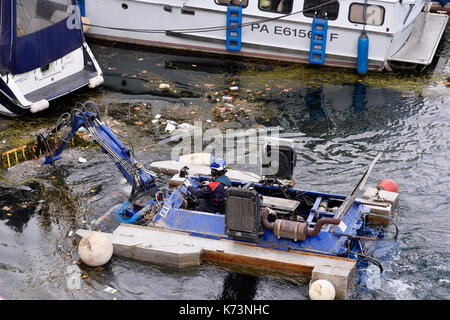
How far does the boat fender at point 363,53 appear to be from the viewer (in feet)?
58.5

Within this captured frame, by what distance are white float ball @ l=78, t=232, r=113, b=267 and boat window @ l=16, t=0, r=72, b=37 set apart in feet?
21.5

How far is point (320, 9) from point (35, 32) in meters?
7.49

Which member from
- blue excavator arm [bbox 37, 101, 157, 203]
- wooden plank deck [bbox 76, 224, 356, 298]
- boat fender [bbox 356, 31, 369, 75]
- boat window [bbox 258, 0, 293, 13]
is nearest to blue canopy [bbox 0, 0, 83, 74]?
blue excavator arm [bbox 37, 101, 157, 203]

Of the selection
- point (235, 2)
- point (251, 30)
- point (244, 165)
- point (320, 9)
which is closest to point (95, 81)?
point (235, 2)

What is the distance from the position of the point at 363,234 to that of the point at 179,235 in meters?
3.06

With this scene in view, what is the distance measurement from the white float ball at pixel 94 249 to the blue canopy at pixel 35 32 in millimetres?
6134

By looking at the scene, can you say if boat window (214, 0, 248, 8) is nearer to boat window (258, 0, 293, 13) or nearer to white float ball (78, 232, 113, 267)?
boat window (258, 0, 293, 13)

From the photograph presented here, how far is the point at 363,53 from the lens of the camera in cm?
1792

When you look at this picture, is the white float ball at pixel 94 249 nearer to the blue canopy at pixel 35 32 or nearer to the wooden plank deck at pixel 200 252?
the wooden plank deck at pixel 200 252

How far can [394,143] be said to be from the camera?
47.7 feet

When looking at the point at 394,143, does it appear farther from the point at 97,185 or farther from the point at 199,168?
the point at 97,185

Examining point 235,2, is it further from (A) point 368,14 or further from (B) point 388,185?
(B) point 388,185

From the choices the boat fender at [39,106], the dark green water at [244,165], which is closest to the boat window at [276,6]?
the dark green water at [244,165]
